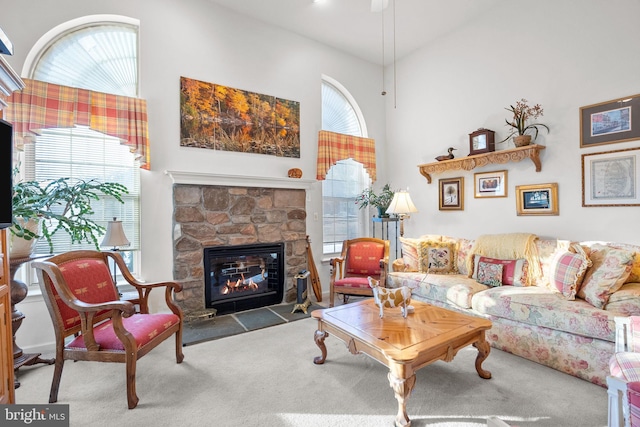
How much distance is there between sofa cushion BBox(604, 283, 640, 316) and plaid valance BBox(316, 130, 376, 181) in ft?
10.7

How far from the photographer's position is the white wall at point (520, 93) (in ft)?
9.55

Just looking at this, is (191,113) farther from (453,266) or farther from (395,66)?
(453,266)

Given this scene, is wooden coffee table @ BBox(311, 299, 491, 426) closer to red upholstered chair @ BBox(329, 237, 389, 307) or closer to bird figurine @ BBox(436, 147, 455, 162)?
red upholstered chair @ BBox(329, 237, 389, 307)

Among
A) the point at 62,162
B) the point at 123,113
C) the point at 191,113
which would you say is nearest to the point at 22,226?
the point at 62,162

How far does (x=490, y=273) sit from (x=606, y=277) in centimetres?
99

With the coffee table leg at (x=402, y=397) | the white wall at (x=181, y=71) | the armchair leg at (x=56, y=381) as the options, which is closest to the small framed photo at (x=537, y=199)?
the white wall at (x=181, y=71)

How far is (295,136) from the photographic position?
4277mm

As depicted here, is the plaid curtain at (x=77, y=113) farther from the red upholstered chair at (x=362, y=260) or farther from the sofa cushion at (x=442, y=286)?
the sofa cushion at (x=442, y=286)

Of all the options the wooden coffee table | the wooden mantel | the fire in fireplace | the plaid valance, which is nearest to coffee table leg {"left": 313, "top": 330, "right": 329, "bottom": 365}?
the wooden coffee table

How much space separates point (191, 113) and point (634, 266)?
15.0ft

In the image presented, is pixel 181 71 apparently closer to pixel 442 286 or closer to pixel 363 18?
pixel 363 18

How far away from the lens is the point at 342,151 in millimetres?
4652

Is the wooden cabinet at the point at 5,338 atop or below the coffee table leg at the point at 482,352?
atop

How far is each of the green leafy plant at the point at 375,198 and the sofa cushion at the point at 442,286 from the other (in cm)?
123
